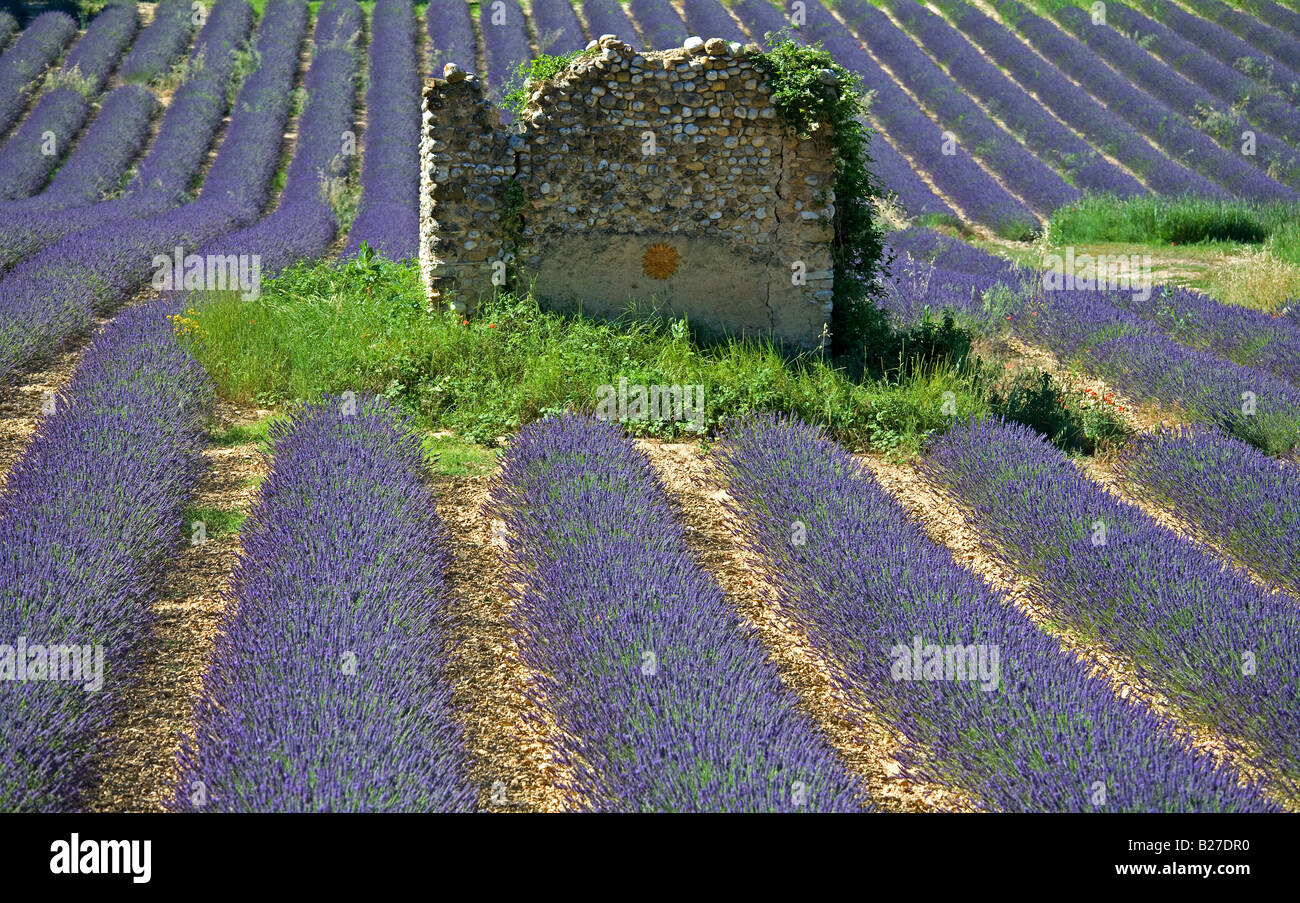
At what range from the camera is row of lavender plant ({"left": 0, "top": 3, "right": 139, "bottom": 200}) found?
15.1m

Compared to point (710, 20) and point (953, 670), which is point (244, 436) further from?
point (710, 20)

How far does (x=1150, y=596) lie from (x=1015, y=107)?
59.8 ft

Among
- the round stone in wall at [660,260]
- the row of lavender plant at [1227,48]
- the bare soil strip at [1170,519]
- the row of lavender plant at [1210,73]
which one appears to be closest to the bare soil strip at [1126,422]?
the bare soil strip at [1170,519]

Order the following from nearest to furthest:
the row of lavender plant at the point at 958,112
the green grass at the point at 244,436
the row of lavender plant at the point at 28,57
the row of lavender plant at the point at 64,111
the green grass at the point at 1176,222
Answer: the green grass at the point at 244,436 < the green grass at the point at 1176,222 < the row of lavender plant at the point at 64,111 < the row of lavender plant at the point at 958,112 < the row of lavender plant at the point at 28,57

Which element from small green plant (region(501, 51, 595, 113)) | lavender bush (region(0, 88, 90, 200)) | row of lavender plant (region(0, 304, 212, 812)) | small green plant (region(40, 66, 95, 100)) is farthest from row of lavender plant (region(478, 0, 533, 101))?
row of lavender plant (region(0, 304, 212, 812))

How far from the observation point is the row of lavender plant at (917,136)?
53.2 feet

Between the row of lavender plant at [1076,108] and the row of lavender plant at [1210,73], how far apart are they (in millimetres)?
2270

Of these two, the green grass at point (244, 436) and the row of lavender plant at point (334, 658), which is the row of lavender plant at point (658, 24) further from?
the row of lavender plant at point (334, 658)

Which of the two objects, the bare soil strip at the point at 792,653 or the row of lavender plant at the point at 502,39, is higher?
the row of lavender plant at the point at 502,39

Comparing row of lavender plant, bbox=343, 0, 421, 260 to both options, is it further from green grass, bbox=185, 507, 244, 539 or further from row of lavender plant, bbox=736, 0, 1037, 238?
row of lavender plant, bbox=736, 0, 1037, 238

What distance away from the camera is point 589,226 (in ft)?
25.2

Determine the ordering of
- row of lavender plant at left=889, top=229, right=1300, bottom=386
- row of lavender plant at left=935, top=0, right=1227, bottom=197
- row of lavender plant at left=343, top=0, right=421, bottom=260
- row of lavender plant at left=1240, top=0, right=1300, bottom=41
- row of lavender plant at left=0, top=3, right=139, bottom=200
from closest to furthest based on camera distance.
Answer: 1. row of lavender plant at left=889, top=229, right=1300, bottom=386
2. row of lavender plant at left=343, top=0, right=421, bottom=260
3. row of lavender plant at left=0, top=3, right=139, bottom=200
4. row of lavender plant at left=935, top=0, right=1227, bottom=197
5. row of lavender plant at left=1240, top=0, right=1300, bottom=41

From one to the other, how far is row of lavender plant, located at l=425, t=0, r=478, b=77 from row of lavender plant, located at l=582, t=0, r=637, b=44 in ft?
8.91
